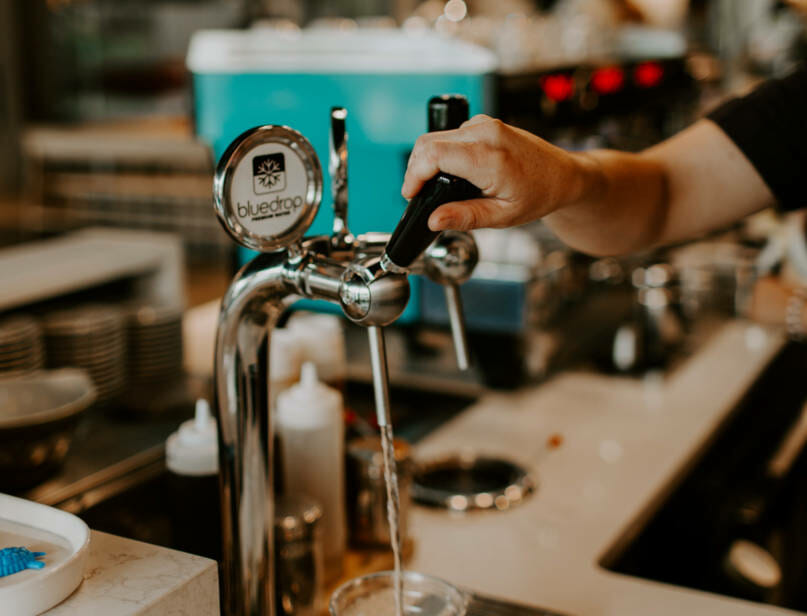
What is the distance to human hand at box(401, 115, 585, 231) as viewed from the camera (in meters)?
0.78

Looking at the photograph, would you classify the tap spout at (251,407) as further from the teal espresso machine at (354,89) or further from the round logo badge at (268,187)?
the teal espresso machine at (354,89)

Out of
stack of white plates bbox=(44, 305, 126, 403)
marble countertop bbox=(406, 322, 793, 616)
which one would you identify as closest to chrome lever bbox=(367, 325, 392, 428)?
marble countertop bbox=(406, 322, 793, 616)

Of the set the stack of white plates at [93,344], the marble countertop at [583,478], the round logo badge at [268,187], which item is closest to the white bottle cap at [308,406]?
the marble countertop at [583,478]

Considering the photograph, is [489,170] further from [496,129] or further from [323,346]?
[323,346]

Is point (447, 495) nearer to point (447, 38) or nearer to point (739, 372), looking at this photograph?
point (447, 38)

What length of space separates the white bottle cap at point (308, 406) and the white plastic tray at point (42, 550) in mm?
383

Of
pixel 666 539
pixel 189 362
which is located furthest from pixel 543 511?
pixel 189 362

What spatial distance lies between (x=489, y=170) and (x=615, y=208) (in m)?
0.45

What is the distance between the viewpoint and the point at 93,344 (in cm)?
174

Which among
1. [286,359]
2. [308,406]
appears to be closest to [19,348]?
[286,359]

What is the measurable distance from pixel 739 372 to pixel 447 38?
1035 millimetres

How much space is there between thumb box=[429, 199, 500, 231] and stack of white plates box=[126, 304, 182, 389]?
3.86ft

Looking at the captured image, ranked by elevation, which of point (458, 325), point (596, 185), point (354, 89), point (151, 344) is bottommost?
point (151, 344)

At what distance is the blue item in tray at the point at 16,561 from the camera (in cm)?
73
